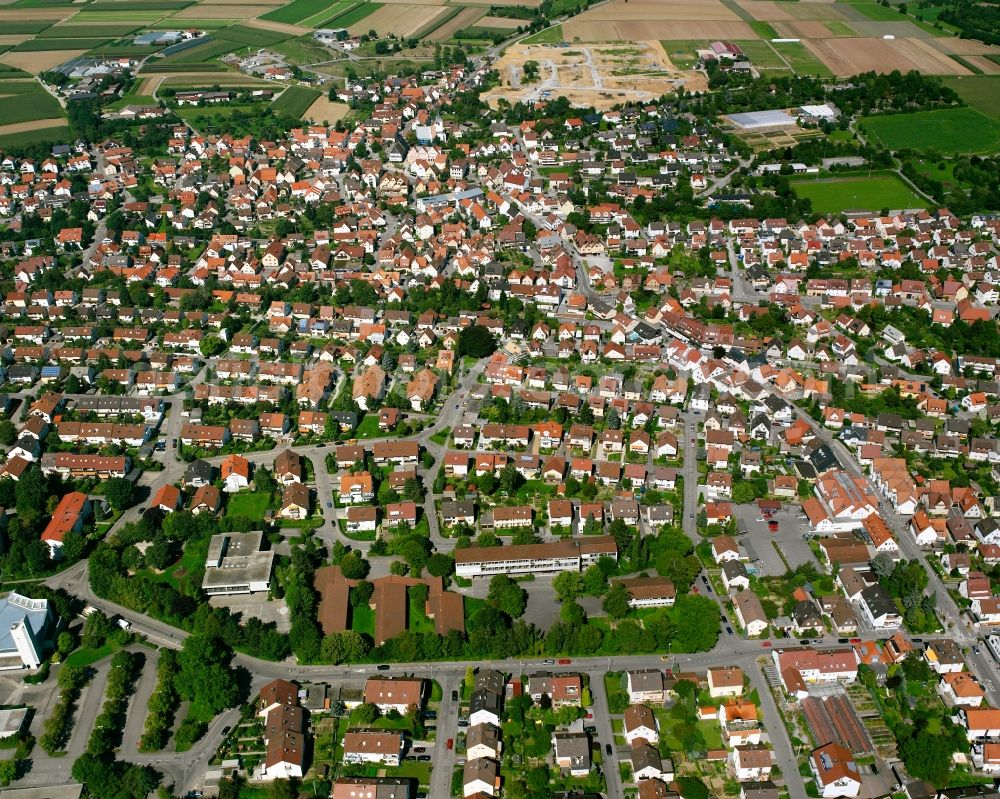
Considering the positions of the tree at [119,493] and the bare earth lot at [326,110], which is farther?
the bare earth lot at [326,110]

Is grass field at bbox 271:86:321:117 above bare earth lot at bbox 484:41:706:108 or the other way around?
the other way around

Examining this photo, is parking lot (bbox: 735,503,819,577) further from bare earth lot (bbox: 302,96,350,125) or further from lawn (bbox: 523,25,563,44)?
lawn (bbox: 523,25,563,44)

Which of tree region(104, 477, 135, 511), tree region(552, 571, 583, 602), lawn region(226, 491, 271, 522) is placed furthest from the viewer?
lawn region(226, 491, 271, 522)

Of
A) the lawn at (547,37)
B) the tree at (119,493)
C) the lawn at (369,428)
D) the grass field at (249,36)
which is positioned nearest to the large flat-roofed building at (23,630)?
the tree at (119,493)

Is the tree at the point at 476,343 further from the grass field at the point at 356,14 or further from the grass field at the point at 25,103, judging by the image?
the grass field at the point at 356,14

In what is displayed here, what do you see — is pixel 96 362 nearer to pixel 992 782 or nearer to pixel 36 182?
pixel 36 182

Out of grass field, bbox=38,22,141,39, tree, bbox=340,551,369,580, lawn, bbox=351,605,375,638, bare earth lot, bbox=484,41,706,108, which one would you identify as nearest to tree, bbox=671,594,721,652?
lawn, bbox=351,605,375,638
